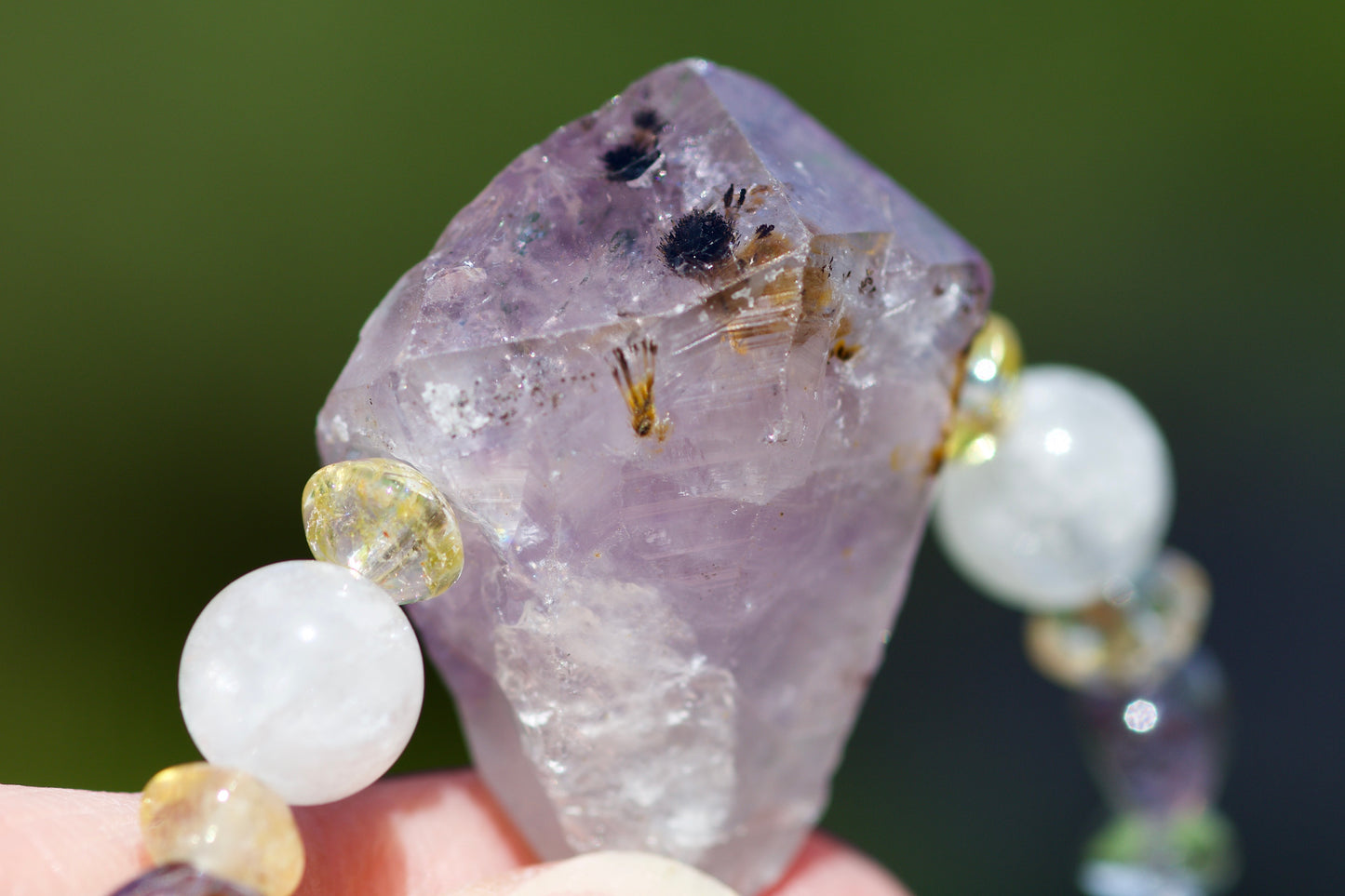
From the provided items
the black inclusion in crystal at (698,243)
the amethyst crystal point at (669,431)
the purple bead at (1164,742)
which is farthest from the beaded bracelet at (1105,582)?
the black inclusion in crystal at (698,243)

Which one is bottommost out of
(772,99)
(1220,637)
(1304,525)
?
(1220,637)

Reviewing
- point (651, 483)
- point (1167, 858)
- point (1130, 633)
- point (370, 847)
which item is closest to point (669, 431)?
point (651, 483)

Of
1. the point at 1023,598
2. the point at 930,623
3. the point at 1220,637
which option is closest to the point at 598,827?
the point at 1023,598

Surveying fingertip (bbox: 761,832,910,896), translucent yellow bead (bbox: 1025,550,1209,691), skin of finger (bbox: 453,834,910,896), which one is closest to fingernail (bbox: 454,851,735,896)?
skin of finger (bbox: 453,834,910,896)

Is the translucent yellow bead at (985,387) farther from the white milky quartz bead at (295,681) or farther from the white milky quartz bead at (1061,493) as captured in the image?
the white milky quartz bead at (295,681)

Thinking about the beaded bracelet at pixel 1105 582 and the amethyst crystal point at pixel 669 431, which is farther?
the beaded bracelet at pixel 1105 582

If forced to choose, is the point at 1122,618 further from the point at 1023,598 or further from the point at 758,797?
the point at 758,797

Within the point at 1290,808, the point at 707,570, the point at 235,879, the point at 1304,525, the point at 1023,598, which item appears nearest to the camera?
the point at 235,879
